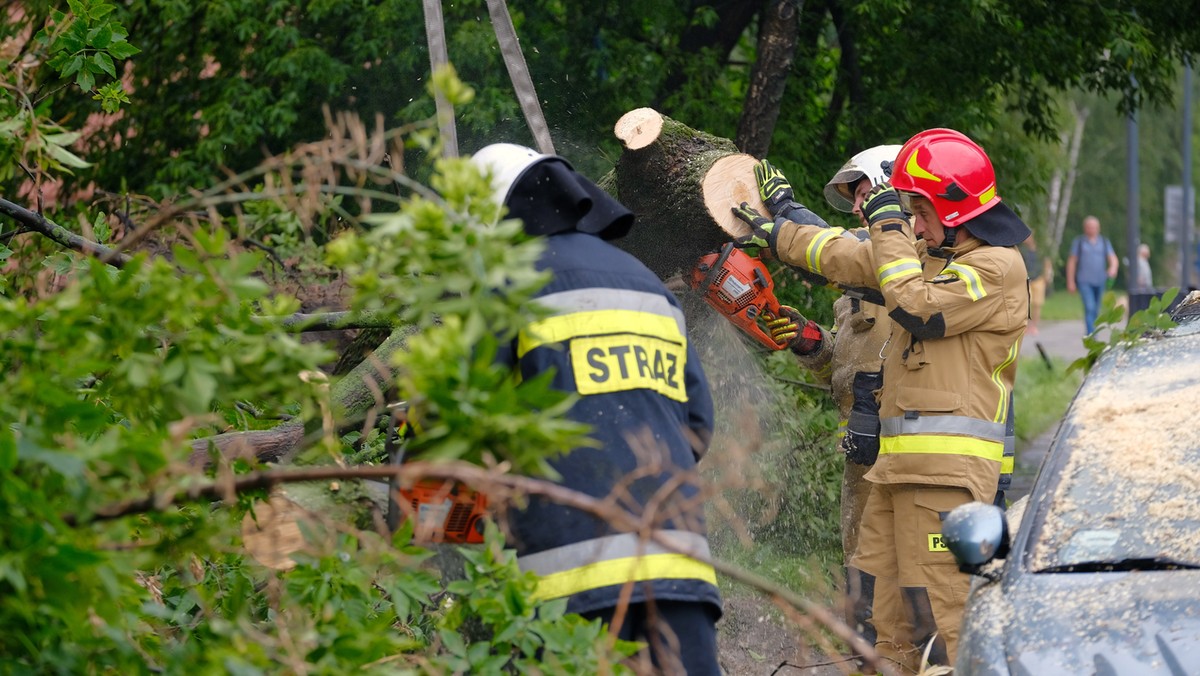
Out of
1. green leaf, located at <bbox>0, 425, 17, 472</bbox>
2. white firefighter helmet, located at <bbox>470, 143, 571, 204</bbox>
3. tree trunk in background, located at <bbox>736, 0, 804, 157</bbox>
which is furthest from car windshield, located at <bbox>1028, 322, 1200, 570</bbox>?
tree trunk in background, located at <bbox>736, 0, 804, 157</bbox>

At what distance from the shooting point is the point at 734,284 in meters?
5.02

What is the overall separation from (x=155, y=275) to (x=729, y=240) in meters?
3.15

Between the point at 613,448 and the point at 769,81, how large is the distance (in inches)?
191

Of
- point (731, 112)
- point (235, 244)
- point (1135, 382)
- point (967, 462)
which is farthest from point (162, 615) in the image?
point (731, 112)

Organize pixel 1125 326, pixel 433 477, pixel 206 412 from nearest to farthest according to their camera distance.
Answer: pixel 433 477 → pixel 206 412 → pixel 1125 326

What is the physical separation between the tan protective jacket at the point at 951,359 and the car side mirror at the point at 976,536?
1320 mm

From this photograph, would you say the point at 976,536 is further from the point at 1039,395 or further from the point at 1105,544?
the point at 1039,395

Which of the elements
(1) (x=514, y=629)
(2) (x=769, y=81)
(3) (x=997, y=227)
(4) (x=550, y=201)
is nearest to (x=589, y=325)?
(4) (x=550, y=201)

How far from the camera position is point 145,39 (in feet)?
25.7

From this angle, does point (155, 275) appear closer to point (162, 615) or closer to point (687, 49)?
point (162, 615)

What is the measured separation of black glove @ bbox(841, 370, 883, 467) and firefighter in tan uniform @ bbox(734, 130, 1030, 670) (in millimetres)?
308

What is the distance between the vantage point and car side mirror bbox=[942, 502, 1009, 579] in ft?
9.84

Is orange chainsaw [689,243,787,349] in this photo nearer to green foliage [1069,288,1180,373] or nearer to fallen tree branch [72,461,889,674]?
green foliage [1069,288,1180,373]

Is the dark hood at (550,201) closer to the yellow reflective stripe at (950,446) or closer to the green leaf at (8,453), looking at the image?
the green leaf at (8,453)
